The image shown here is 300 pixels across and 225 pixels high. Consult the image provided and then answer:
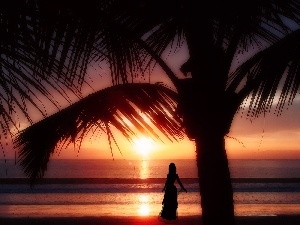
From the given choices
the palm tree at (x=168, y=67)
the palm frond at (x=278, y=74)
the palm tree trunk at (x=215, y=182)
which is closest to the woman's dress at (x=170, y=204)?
the palm tree at (x=168, y=67)

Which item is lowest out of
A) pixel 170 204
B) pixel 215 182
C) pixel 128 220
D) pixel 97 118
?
pixel 128 220

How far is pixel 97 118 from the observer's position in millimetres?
4281

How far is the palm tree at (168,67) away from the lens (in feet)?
5.06

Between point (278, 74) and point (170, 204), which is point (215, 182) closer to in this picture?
point (278, 74)

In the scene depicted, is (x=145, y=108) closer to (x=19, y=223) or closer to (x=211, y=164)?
(x=211, y=164)

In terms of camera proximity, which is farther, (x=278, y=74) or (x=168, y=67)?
(x=168, y=67)

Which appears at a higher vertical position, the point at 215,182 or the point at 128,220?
the point at 215,182

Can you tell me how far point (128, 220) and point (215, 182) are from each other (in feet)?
49.4

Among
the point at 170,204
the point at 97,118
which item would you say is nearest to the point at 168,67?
the point at 97,118

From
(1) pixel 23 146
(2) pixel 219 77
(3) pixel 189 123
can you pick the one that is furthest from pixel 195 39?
(1) pixel 23 146

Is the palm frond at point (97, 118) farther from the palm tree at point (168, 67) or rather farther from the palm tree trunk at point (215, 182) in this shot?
the palm tree trunk at point (215, 182)

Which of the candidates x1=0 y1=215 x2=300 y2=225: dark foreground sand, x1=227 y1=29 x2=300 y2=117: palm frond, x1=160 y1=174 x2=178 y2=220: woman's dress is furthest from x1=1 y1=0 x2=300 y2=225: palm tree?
x1=0 y1=215 x2=300 y2=225: dark foreground sand

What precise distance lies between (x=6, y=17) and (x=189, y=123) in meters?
2.55

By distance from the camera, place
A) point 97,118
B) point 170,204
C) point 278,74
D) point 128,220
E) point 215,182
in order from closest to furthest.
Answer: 1. point 278,74
2. point 215,182
3. point 97,118
4. point 170,204
5. point 128,220
